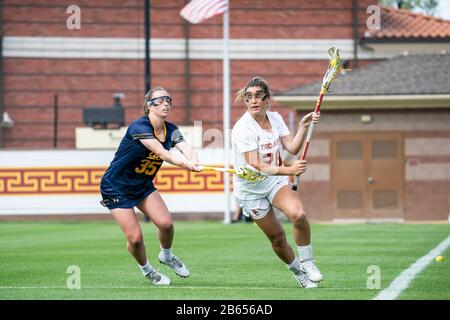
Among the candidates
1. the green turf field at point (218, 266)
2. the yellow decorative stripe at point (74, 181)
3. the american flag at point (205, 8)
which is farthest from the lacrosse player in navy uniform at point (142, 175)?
the yellow decorative stripe at point (74, 181)

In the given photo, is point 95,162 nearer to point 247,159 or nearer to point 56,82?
point 56,82

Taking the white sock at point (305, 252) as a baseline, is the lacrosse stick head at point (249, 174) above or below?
above

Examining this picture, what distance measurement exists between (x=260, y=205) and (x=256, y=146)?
0.62 metres

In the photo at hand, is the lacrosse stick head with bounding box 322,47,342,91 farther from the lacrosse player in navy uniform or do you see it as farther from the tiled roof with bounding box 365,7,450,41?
the tiled roof with bounding box 365,7,450,41

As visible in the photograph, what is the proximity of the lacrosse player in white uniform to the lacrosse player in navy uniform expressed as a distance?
780mm

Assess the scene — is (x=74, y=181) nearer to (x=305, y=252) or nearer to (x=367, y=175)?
(x=367, y=175)

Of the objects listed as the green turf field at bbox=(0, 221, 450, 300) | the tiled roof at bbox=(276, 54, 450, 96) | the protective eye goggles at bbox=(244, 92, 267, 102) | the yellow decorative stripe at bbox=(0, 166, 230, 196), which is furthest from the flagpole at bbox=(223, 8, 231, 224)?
the protective eye goggles at bbox=(244, 92, 267, 102)

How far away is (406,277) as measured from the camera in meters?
13.6

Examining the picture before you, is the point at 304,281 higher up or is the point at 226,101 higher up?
the point at 226,101

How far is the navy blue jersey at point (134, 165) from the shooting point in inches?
507

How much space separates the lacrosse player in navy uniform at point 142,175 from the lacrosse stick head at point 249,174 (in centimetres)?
69

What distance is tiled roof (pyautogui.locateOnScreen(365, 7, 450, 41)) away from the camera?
48719mm

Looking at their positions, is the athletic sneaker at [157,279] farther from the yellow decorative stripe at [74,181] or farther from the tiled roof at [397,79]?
the yellow decorative stripe at [74,181]

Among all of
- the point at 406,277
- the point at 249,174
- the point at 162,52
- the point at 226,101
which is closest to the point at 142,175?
the point at 249,174
